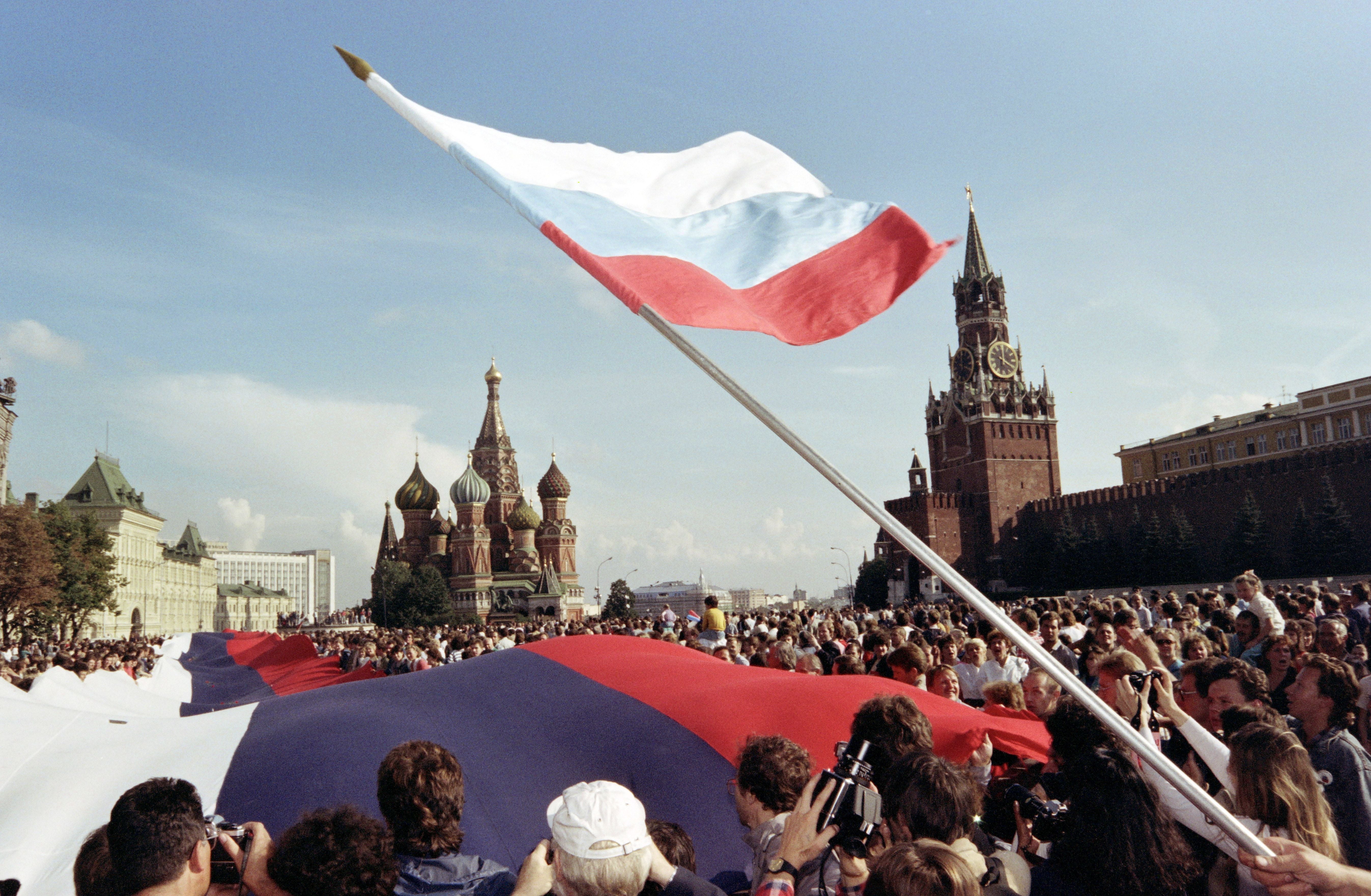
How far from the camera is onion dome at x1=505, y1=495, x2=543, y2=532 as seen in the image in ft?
292

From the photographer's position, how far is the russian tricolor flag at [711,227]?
3672mm

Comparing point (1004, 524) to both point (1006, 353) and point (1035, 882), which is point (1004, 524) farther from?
point (1035, 882)

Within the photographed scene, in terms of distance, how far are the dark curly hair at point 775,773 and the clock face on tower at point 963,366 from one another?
84807 millimetres

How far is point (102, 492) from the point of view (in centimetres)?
7150

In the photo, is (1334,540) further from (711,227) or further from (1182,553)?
(711,227)

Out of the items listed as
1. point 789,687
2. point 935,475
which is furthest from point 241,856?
point 935,475

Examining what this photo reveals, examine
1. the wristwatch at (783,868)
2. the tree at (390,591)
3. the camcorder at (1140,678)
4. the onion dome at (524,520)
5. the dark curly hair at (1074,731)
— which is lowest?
the wristwatch at (783,868)

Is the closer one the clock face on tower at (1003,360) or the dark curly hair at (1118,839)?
the dark curly hair at (1118,839)

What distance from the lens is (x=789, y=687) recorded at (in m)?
6.08

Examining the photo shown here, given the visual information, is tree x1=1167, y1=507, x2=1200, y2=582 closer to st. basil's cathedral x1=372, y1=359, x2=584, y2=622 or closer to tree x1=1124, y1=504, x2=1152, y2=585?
tree x1=1124, y1=504, x2=1152, y2=585

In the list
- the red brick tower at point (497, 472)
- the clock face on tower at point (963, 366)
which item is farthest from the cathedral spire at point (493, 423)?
the clock face on tower at point (963, 366)

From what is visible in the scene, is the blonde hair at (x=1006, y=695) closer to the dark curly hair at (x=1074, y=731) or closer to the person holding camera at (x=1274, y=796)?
the dark curly hair at (x=1074, y=731)

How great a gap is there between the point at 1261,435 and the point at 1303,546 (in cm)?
2422

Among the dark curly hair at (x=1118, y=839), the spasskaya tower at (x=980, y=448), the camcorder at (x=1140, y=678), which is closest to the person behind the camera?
the dark curly hair at (x=1118, y=839)
